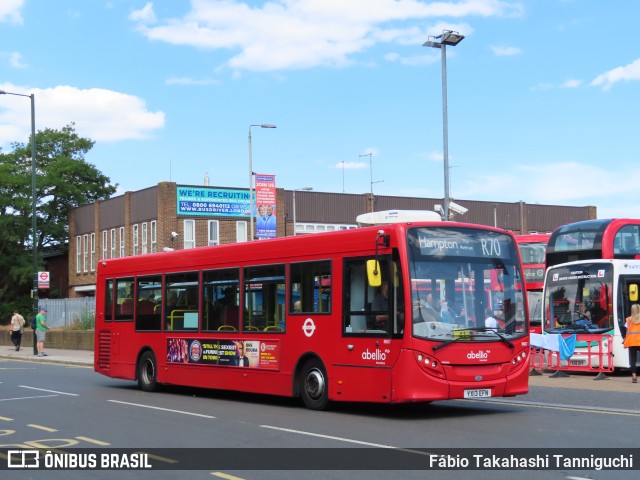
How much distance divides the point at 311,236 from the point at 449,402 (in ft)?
13.8

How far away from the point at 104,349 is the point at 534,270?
1679 cm

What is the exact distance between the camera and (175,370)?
63.6 ft

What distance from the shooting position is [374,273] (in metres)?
14.1

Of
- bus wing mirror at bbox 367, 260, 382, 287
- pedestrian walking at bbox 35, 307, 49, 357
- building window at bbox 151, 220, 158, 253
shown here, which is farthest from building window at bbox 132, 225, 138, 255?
bus wing mirror at bbox 367, 260, 382, 287

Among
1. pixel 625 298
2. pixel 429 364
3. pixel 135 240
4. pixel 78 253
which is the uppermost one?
pixel 135 240

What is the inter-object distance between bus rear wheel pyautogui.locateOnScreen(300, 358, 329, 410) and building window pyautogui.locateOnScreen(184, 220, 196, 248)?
38.7m

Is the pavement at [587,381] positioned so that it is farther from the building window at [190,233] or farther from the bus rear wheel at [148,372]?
the building window at [190,233]

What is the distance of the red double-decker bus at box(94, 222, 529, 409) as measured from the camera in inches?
551

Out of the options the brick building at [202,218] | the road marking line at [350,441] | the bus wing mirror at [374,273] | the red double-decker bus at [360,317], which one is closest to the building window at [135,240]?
the brick building at [202,218]

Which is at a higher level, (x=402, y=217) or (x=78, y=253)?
(x=78, y=253)
